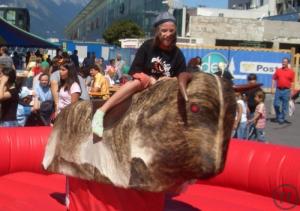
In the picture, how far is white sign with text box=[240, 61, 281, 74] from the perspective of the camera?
22172 millimetres

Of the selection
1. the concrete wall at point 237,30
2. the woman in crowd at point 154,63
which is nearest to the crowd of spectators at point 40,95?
the woman in crowd at point 154,63

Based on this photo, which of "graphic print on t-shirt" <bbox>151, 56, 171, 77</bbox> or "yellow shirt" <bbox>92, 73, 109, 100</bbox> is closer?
"graphic print on t-shirt" <bbox>151, 56, 171, 77</bbox>

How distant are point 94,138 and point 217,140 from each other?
1.20 m

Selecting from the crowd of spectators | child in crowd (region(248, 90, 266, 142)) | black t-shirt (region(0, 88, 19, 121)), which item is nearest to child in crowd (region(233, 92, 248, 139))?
child in crowd (region(248, 90, 266, 142))

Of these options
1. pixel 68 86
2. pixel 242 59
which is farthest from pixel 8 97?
pixel 242 59

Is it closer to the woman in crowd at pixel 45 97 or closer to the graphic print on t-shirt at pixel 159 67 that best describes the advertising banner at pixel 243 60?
the woman in crowd at pixel 45 97

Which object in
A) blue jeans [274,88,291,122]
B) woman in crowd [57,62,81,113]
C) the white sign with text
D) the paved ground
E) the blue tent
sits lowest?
the paved ground

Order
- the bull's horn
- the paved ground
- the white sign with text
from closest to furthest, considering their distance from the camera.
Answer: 1. the bull's horn
2. the paved ground
3. the white sign with text

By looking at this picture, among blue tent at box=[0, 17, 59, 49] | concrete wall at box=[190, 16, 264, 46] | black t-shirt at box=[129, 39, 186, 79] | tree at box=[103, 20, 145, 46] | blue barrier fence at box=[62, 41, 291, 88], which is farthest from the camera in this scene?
tree at box=[103, 20, 145, 46]

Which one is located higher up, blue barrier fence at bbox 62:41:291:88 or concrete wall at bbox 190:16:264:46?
concrete wall at bbox 190:16:264:46

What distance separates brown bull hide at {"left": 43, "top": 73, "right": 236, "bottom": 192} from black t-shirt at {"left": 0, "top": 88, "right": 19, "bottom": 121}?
369cm

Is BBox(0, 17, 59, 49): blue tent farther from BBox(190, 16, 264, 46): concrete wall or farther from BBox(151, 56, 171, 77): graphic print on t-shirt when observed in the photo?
BBox(190, 16, 264, 46): concrete wall

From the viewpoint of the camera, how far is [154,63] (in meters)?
4.83

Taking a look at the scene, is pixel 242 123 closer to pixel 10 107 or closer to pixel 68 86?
pixel 68 86
